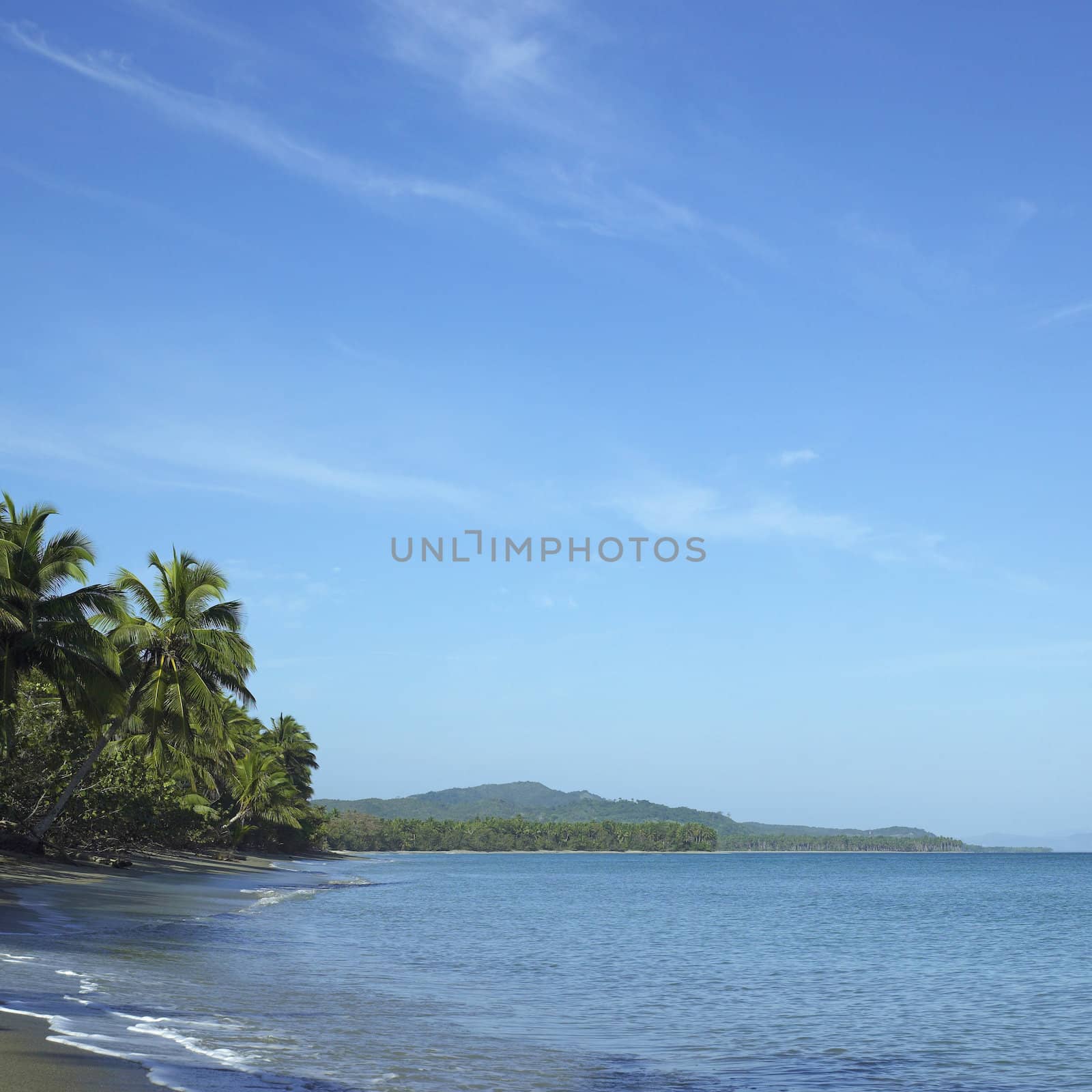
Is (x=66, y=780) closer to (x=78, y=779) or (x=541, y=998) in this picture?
(x=78, y=779)

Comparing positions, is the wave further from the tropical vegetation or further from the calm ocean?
the tropical vegetation

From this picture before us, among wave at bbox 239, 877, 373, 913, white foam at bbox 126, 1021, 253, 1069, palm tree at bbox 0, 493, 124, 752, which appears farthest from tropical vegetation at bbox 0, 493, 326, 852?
white foam at bbox 126, 1021, 253, 1069

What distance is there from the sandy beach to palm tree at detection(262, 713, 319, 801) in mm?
29426

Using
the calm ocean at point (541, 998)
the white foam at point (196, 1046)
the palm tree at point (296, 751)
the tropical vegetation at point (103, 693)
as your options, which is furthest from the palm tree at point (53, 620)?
the palm tree at point (296, 751)

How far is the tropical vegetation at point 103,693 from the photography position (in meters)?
29.5

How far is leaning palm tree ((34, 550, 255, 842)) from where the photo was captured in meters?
37.8

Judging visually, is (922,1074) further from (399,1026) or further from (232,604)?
(232,604)

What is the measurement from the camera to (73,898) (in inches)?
1013

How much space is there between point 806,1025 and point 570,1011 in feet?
11.5

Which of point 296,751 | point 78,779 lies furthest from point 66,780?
point 296,751

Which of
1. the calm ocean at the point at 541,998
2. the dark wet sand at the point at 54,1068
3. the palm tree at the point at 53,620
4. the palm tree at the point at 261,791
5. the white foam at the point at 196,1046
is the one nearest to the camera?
the dark wet sand at the point at 54,1068

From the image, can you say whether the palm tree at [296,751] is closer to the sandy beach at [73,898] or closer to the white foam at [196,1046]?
the sandy beach at [73,898]

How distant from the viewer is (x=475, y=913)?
3700 centimetres

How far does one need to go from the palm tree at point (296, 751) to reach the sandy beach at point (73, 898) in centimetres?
2943
